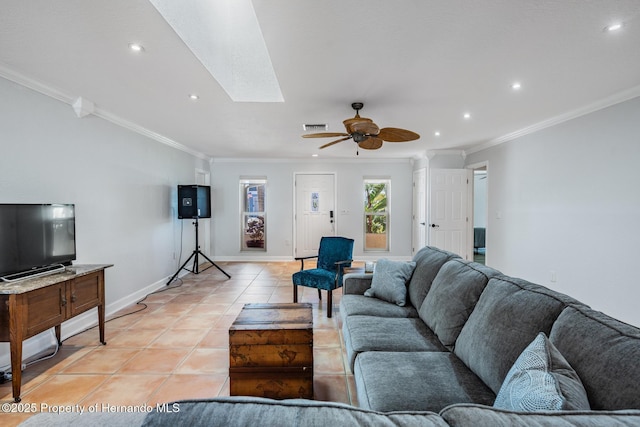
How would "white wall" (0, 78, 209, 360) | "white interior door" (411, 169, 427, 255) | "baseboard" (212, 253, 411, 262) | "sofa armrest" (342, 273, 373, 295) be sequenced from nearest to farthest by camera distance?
"white wall" (0, 78, 209, 360), "sofa armrest" (342, 273, 373, 295), "white interior door" (411, 169, 427, 255), "baseboard" (212, 253, 411, 262)

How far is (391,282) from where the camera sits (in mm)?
2555

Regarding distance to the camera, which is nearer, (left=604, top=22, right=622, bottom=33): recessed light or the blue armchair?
(left=604, top=22, right=622, bottom=33): recessed light

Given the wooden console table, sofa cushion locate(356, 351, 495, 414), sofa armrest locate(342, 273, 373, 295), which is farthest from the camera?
sofa armrest locate(342, 273, 373, 295)

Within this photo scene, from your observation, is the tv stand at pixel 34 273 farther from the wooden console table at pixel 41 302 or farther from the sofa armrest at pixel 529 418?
the sofa armrest at pixel 529 418

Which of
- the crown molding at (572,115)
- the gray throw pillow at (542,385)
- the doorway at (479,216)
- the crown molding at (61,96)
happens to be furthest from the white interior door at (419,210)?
the gray throw pillow at (542,385)

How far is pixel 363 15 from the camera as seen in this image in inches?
65.5

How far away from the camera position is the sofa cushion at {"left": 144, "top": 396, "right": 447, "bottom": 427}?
537mm

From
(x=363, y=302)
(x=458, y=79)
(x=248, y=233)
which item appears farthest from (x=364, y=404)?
(x=248, y=233)

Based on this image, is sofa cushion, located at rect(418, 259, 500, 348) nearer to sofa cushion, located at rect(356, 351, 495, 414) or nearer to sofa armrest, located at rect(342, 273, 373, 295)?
sofa cushion, located at rect(356, 351, 495, 414)

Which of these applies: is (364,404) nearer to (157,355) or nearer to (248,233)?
(157,355)

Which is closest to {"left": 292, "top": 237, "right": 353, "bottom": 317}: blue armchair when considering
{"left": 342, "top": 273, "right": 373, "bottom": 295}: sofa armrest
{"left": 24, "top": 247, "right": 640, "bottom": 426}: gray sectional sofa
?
{"left": 342, "top": 273, "right": 373, "bottom": 295}: sofa armrest

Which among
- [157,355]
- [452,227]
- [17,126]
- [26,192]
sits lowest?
[157,355]

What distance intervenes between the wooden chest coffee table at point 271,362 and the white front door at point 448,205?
467 centimetres

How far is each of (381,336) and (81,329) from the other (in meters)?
3.12
